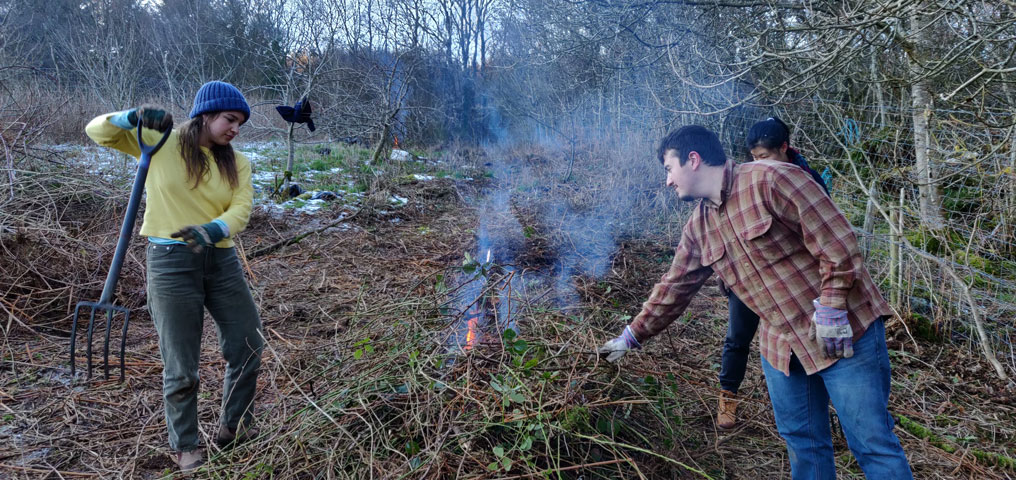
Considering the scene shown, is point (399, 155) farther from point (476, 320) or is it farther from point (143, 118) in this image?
point (476, 320)

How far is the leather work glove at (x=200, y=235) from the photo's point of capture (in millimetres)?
2184

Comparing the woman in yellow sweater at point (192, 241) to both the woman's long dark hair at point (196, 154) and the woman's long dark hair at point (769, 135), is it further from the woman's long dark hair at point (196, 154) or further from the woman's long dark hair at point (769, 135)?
the woman's long dark hair at point (769, 135)

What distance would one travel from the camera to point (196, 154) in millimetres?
2336

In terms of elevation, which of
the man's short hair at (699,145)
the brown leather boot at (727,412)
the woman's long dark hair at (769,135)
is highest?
the woman's long dark hair at (769,135)

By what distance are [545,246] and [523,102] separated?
9510mm

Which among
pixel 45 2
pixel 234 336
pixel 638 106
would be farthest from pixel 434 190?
pixel 45 2

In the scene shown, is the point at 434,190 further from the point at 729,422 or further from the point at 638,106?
the point at 729,422

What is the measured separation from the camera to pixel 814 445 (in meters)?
1.96

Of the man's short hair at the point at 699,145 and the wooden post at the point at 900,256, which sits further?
the wooden post at the point at 900,256

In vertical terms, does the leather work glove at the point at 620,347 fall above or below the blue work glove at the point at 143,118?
below

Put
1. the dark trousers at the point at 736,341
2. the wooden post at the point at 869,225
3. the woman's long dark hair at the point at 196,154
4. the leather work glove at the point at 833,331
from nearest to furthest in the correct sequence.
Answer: the leather work glove at the point at 833,331
the woman's long dark hair at the point at 196,154
the dark trousers at the point at 736,341
the wooden post at the point at 869,225

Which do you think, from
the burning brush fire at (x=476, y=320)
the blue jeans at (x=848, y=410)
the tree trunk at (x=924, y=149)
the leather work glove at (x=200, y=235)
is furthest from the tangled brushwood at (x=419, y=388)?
the tree trunk at (x=924, y=149)

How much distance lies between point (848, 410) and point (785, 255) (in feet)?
1.82

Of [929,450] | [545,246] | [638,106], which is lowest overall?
[929,450]
